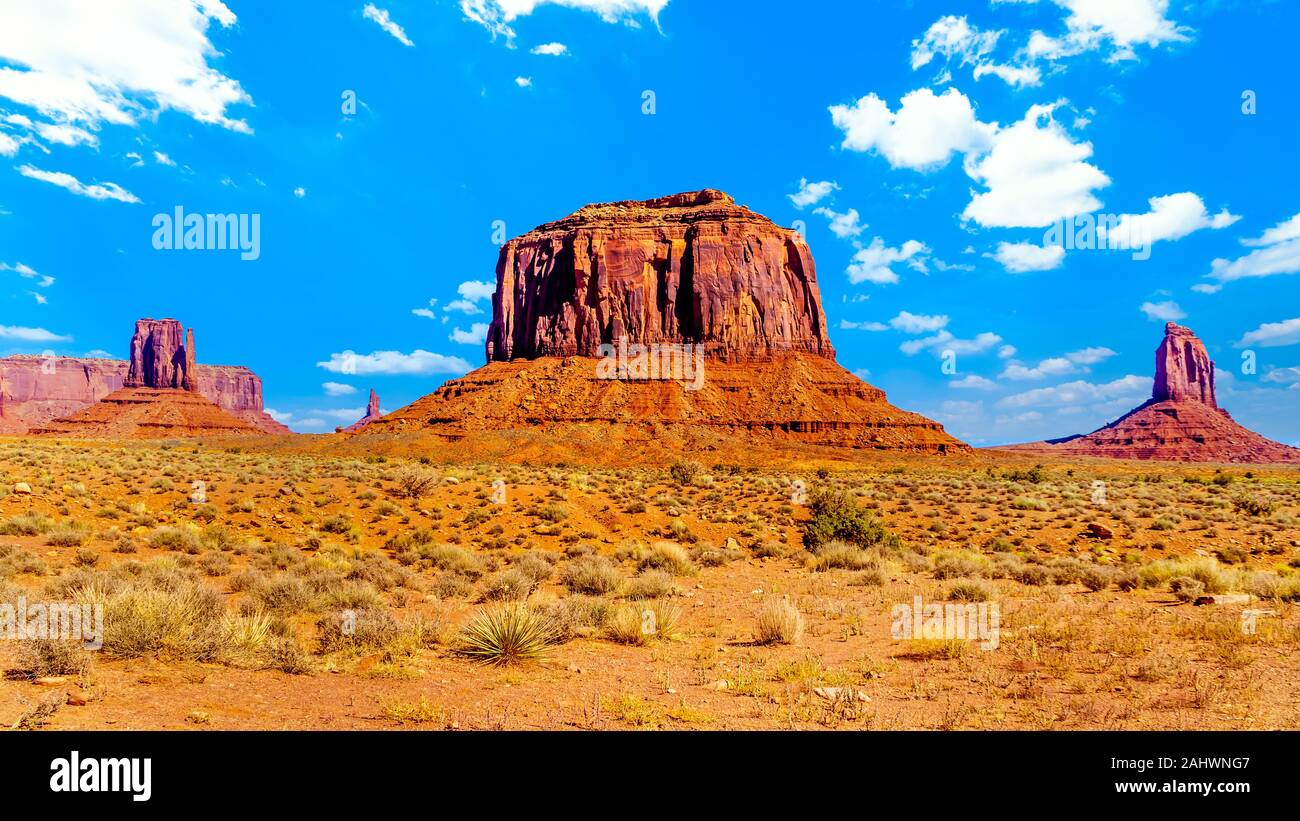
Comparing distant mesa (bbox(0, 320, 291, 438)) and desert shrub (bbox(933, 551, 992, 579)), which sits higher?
distant mesa (bbox(0, 320, 291, 438))

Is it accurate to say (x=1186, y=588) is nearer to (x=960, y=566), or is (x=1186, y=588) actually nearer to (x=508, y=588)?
(x=960, y=566)

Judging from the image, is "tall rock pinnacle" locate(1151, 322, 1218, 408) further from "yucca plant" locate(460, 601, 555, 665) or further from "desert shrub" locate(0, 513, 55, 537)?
"desert shrub" locate(0, 513, 55, 537)

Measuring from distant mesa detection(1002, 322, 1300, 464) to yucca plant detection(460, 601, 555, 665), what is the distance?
141 meters

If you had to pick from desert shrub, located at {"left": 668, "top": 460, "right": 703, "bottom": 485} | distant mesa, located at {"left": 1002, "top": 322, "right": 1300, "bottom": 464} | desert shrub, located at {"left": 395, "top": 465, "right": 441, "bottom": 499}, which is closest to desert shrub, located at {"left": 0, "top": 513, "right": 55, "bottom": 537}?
desert shrub, located at {"left": 395, "top": 465, "right": 441, "bottom": 499}

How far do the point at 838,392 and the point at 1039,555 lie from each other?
67.3 metres

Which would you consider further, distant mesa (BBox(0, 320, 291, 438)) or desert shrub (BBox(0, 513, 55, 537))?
distant mesa (BBox(0, 320, 291, 438))

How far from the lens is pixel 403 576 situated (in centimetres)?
1171

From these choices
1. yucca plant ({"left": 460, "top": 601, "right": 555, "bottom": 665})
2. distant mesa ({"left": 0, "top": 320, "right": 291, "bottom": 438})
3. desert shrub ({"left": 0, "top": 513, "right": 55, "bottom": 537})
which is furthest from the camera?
distant mesa ({"left": 0, "top": 320, "right": 291, "bottom": 438})

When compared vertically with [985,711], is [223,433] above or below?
above

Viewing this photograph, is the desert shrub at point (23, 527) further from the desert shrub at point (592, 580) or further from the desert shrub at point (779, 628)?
the desert shrub at point (779, 628)

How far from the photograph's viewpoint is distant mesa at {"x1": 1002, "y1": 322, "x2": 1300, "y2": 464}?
12206 centimetres
